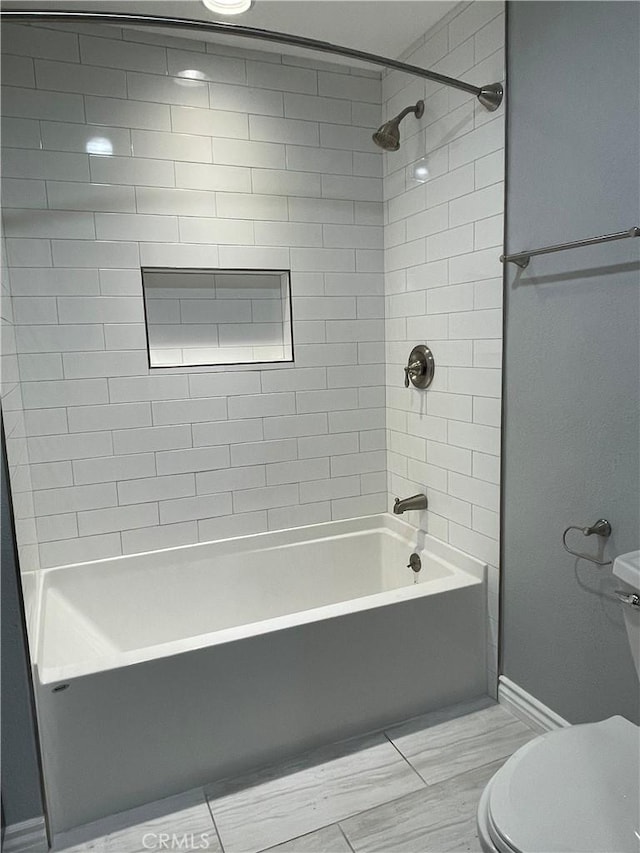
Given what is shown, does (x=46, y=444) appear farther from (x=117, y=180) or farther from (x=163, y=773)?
(x=163, y=773)

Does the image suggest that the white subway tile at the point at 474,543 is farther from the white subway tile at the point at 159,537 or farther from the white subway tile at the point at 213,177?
the white subway tile at the point at 213,177

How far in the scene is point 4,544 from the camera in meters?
1.59

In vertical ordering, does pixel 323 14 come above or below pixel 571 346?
above

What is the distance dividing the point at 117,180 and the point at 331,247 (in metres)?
0.97

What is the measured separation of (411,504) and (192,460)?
101cm

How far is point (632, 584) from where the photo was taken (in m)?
1.37

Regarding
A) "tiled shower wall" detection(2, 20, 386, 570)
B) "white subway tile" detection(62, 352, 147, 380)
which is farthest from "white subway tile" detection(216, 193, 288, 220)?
"white subway tile" detection(62, 352, 147, 380)

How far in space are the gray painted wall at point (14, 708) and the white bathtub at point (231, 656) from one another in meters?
0.05

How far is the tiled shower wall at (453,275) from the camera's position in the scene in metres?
2.11

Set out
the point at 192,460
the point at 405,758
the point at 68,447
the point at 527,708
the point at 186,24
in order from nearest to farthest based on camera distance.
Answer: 1. the point at 186,24
2. the point at 405,758
3. the point at 527,708
4. the point at 68,447
5. the point at 192,460

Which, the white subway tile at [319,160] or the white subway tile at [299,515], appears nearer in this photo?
the white subway tile at [319,160]

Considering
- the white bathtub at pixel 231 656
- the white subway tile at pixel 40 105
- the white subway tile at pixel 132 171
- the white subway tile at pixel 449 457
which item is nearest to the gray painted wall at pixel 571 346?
the white subway tile at pixel 449 457

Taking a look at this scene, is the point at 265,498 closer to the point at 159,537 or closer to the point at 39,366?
the point at 159,537

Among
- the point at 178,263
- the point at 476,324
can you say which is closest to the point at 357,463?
the point at 476,324
